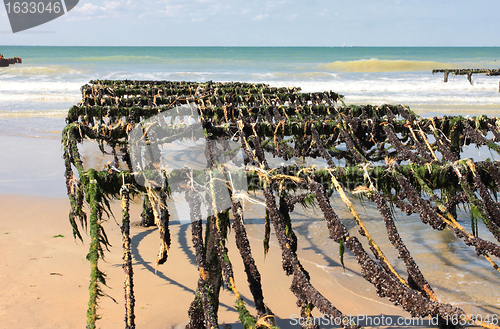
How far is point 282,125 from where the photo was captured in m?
4.53

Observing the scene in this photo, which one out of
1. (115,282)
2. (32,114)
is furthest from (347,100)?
(115,282)

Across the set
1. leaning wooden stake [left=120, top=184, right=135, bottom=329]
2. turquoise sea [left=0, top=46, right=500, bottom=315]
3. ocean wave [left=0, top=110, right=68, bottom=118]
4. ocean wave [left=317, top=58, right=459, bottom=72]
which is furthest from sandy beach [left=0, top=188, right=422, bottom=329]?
ocean wave [left=317, top=58, right=459, bottom=72]

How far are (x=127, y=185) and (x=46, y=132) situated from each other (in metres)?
11.4

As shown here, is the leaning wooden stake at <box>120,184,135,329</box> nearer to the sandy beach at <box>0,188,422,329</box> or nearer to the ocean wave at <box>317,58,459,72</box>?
the sandy beach at <box>0,188,422,329</box>

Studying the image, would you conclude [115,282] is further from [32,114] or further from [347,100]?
[347,100]

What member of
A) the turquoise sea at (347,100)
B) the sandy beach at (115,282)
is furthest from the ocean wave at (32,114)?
the sandy beach at (115,282)

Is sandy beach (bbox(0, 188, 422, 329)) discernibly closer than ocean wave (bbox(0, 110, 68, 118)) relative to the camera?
Yes

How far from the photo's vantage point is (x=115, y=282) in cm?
384

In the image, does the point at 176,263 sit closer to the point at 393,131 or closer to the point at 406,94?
the point at 393,131

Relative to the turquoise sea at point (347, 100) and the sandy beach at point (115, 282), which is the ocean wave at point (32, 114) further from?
the sandy beach at point (115, 282)

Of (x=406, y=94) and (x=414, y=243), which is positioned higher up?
(x=406, y=94)

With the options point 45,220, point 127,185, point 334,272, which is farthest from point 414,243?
point 45,220

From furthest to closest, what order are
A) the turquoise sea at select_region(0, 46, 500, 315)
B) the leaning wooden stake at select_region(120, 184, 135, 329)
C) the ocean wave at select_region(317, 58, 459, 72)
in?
the ocean wave at select_region(317, 58, 459, 72) → the turquoise sea at select_region(0, 46, 500, 315) → the leaning wooden stake at select_region(120, 184, 135, 329)

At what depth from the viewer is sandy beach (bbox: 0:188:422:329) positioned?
3268 mm
